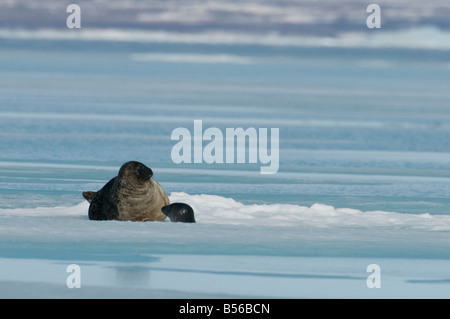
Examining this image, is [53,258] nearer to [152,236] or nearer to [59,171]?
[152,236]

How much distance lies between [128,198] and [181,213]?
22.8 inches

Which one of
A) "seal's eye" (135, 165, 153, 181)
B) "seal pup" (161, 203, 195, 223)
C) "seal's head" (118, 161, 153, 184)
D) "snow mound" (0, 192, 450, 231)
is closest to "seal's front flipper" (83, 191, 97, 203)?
"snow mound" (0, 192, 450, 231)

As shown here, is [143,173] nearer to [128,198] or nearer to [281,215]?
[128,198]

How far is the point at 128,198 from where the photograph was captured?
33.9 ft

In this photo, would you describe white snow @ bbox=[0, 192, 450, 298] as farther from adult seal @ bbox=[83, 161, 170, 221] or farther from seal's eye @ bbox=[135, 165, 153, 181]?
seal's eye @ bbox=[135, 165, 153, 181]

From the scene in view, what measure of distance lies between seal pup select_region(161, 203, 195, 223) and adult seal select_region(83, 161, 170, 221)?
1.10ft

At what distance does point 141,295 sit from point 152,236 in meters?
2.04

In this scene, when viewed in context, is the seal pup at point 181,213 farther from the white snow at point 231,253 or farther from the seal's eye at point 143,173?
the seal's eye at point 143,173

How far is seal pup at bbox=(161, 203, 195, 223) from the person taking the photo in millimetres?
10062

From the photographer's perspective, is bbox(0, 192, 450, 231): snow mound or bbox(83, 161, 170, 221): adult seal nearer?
bbox(0, 192, 450, 231): snow mound

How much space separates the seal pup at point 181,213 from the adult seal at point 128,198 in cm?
34

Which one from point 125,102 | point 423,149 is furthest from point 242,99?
point 423,149

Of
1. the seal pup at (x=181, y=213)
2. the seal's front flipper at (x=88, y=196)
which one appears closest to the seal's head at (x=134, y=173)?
the seal pup at (x=181, y=213)
